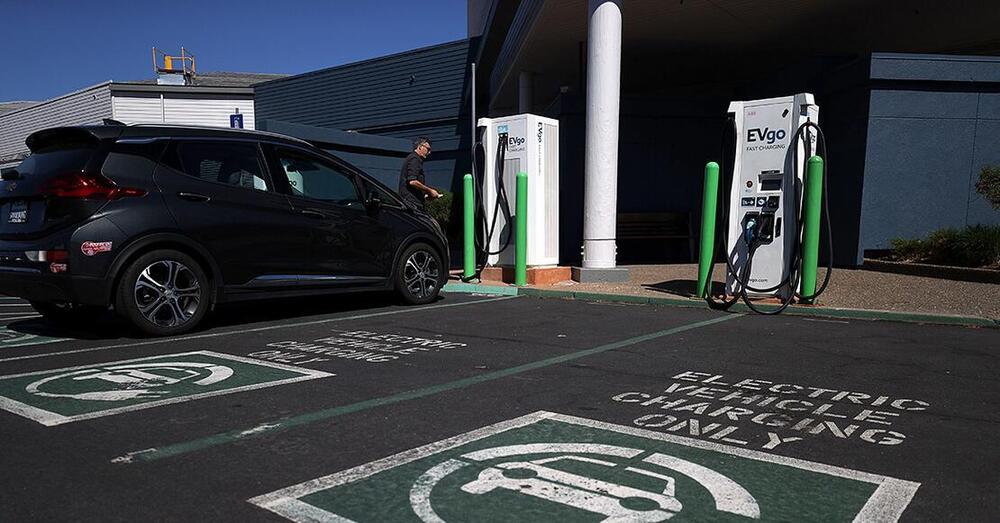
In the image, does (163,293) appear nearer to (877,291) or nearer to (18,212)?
(18,212)

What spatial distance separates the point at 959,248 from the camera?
9.30 meters

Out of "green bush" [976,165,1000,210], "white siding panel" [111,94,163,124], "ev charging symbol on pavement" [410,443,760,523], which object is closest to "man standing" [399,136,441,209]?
"ev charging symbol on pavement" [410,443,760,523]

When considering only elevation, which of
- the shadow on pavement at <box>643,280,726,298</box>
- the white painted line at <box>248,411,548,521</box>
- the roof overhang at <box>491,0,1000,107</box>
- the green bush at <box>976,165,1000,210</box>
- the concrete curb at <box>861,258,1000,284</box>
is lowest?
the shadow on pavement at <box>643,280,726,298</box>

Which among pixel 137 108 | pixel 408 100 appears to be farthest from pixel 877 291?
pixel 137 108

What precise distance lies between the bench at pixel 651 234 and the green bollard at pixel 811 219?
25.2 ft

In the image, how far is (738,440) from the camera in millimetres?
3107

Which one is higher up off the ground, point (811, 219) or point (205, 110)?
point (205, 110)

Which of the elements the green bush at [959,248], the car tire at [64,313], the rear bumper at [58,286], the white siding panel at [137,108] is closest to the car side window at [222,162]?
the rear bumper at [58,286]

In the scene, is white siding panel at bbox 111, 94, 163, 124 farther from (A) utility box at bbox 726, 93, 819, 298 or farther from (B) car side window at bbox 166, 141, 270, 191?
(A) utility box at bbox 726, 93, 819, 298

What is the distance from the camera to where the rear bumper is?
209 inches

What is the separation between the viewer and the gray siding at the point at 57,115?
30.3m

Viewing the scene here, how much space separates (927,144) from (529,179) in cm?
688

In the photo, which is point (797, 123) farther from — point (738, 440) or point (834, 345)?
point (738, 440)

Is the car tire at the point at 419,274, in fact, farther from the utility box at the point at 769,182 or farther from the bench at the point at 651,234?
the bench at the point at 651,234
